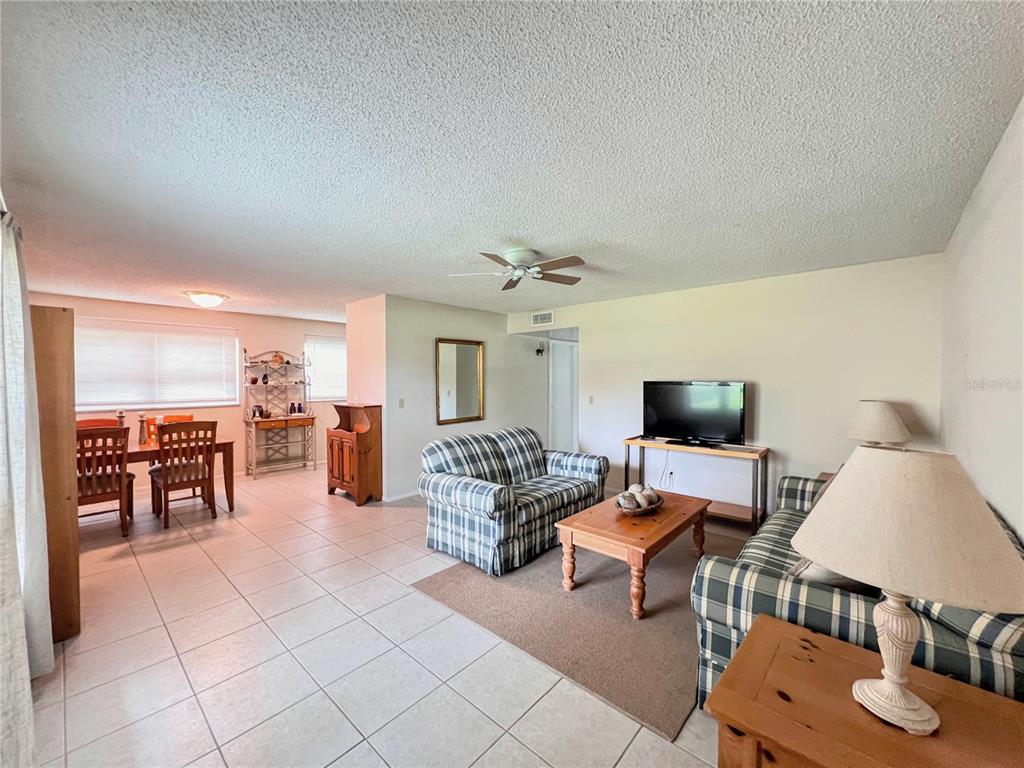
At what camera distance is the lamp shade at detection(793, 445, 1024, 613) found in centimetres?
Result: 85

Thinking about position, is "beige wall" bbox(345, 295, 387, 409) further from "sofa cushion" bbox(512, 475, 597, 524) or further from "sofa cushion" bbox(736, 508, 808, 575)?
"sofa cushion" bbox(736, 508, 808, 575)

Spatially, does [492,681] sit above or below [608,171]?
below

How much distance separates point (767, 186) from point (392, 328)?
377 centimetres

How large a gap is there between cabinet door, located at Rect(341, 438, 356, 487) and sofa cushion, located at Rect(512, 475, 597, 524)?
2001mm

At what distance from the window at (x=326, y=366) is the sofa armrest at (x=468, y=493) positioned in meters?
4.39

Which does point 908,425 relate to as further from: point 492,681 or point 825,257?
point 492,681

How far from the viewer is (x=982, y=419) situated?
193cm

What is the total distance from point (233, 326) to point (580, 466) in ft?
17.5

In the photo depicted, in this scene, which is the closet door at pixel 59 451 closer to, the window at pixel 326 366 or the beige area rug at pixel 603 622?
the beige area rug at pixel 603 622

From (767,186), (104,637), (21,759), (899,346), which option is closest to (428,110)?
(767,186)

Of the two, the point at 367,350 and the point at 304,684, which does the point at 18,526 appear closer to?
the point at 304,684

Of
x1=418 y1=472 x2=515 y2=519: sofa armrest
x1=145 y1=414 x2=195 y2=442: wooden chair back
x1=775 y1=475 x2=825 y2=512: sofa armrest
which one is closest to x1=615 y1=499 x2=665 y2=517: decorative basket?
x1=418 y1=472 x2=515 y2=519: sofa armrest

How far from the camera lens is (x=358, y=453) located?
4527 millimetres

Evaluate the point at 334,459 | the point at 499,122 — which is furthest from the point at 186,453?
the point at 499,122
